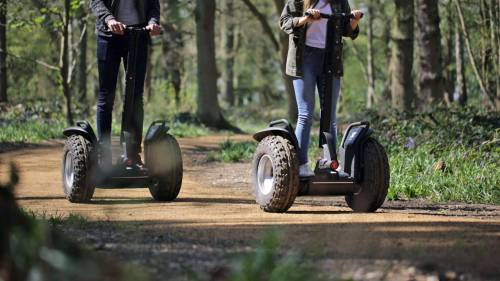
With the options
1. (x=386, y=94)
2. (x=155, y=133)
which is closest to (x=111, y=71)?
(x=155, y=133)

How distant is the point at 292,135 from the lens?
746cm

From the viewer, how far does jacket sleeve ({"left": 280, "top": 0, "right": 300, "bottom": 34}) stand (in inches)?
293

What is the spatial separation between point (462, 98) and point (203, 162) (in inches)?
614

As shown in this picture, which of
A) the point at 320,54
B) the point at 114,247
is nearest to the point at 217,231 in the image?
the point at 114,247

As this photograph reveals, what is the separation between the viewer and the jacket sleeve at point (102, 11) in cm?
785

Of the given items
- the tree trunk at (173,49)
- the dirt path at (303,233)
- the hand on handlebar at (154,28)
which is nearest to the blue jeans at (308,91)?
the dirt path at (303,233)

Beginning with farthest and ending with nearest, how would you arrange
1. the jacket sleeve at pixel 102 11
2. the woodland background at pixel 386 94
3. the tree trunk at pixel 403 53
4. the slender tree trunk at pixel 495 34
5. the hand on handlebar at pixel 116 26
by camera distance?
the tree trunk at pixel 403 53
the slender tree trunk at pixel 495 34
the woodland background at pixel 386 94
the jacket sleeve at pixel 102 11
the hand on handlebar at pixel 116 26

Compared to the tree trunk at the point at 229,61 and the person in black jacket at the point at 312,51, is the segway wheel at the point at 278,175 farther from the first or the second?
the tree trunk at the point at 229,61

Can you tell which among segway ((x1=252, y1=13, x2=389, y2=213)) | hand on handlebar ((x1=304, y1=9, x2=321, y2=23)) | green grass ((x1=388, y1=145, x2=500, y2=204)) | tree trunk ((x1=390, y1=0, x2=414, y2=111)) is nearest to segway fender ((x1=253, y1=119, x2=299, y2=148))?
segway ((x1=252, y1=13, x2=389, y2=213))

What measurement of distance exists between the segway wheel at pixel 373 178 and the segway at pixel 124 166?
178 cm

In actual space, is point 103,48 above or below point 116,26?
below

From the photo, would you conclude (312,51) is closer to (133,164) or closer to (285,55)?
(133,164)

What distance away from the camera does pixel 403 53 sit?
20328mm

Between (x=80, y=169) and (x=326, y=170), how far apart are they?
2152 millimetres
